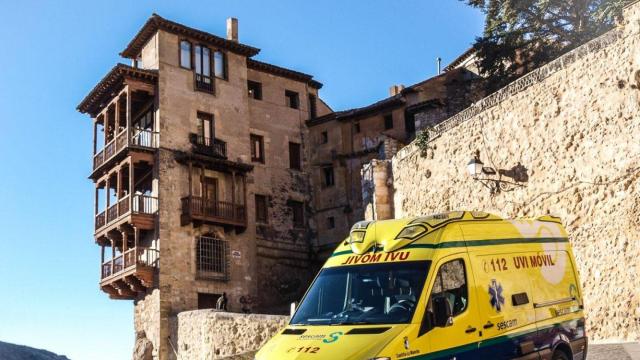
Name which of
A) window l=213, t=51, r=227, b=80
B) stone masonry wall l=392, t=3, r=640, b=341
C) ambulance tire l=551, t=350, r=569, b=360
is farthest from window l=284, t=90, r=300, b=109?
ambulance tire l=551, t=350, r=569, b=360

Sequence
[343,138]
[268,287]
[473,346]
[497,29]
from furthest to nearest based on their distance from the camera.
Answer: [343,138], [268,287], [497,29], [473,346]

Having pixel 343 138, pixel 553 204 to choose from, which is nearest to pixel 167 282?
pixel 343 138

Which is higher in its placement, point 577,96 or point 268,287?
point 577,96

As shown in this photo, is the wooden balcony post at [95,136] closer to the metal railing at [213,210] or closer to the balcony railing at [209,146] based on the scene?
the balcony railing at [209,146]

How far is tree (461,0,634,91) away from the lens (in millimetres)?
28156

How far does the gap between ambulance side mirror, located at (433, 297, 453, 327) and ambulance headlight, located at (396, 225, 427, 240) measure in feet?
→ 3.27

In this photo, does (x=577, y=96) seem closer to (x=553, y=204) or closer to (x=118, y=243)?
(x=553, y=204)

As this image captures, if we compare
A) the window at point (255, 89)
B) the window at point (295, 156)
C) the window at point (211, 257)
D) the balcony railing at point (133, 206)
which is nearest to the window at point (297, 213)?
the window at point (295, 156)

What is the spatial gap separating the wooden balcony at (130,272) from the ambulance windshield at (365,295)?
67.7ft

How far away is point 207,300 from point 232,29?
44.0 ft

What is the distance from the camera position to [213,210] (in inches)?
1206

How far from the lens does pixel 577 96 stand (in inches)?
647

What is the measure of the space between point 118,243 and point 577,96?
69.3 ft

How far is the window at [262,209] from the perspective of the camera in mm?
34031
